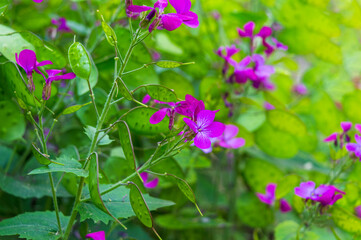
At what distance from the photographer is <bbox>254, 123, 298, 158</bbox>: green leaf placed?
3.59ft

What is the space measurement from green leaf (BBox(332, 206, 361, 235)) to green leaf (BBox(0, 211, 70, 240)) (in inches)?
19.7

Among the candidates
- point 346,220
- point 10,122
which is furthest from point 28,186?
point 346,220

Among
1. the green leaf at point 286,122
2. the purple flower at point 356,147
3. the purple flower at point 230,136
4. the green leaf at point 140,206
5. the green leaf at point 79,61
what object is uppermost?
the green leaf at point 79,61

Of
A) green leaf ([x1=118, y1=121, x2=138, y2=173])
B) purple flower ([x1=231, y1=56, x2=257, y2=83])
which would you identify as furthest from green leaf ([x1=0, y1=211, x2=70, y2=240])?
purple flower ([x1=231, y1=56, x2=257, y2=83])

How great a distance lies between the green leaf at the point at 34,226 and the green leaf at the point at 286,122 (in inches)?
23.3

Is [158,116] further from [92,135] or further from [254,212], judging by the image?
[254,212]

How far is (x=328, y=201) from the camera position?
0.69 m

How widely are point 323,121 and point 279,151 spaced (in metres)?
0.25

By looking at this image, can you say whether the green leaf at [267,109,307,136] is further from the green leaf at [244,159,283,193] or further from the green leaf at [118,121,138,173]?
the green leaf at [118,121,138,173]

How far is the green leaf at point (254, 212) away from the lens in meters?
1.14

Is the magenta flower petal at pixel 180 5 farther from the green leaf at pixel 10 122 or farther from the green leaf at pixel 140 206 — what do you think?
the green leaf at pixel 10 122

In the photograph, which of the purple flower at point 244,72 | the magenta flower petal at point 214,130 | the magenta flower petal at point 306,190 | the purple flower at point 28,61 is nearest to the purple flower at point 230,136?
the purple flower at point 244,72

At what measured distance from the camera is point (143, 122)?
25.1 inches

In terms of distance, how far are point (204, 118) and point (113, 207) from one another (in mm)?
206
